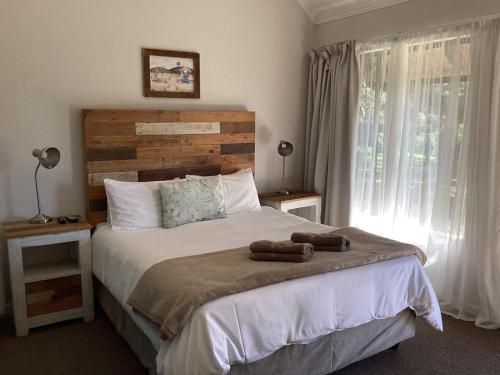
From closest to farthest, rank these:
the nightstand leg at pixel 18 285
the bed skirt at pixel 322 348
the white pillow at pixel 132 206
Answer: the bed skirt at pixel 322 348 < the nightstand leg at pixel 18 285 < the white pillow at pixel 132 206

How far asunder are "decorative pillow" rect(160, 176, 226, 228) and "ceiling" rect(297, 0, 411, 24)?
2072 millimetres

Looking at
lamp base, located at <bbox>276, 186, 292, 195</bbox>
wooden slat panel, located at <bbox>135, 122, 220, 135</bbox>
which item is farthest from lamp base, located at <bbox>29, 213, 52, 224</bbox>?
lamp base, located at <bbox>276, 186, 292, 195</bbox>

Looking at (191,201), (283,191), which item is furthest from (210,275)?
(283,191)

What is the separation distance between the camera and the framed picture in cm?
353

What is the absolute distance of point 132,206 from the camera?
319cm

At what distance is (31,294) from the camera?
9.45 feet

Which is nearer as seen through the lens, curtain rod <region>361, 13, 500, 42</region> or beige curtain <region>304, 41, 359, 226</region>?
curtain rod <region>361, 13, 500, 42</region>

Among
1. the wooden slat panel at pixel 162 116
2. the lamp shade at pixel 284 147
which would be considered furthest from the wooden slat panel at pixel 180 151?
the lamp shade at pixel 284 147

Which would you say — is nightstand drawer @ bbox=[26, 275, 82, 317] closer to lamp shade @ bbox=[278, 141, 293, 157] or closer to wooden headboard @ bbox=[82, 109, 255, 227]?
wooden headboard @ bbox=[82, 109, 255, 227]

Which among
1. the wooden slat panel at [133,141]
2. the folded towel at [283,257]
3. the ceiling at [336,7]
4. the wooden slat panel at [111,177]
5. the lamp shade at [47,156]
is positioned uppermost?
the ceiling at [336,7]

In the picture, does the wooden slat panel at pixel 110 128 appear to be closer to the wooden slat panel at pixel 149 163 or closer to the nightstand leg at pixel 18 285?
the wooden slat panel at pixel 149 163

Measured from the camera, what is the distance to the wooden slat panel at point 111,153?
330 cm

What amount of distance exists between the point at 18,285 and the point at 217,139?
6.44 feet

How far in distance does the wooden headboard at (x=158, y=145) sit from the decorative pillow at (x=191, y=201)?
36 cm
